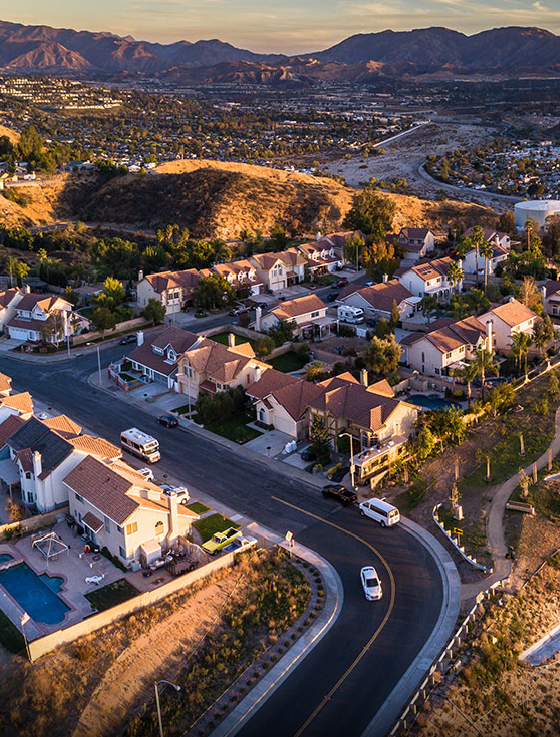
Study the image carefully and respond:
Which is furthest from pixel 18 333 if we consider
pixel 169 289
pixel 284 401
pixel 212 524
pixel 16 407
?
pixel 212 524

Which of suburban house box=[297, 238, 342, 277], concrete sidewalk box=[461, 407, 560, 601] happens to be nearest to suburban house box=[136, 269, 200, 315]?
suburban house box=[297, 238, 342, 277]

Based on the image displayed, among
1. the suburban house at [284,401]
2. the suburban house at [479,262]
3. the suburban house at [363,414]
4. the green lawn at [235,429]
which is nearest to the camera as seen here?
the suburban house at [363,414]

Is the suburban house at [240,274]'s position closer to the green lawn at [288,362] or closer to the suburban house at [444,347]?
the green lawn at [288,362]

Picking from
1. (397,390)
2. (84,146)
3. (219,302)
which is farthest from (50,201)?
(397,390)

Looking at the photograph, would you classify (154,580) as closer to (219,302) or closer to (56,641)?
(56,641)

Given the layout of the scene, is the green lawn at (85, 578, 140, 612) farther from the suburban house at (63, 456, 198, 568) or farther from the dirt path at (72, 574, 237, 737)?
the dirt path at (72, 574, 237, 737)

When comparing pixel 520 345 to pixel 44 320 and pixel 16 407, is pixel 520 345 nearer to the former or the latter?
pixel 16 407

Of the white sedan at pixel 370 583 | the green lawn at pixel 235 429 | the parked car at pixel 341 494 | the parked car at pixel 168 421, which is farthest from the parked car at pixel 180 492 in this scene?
the white sedan at pixel 370 583
